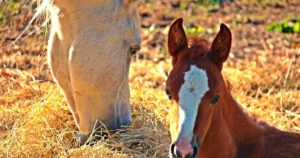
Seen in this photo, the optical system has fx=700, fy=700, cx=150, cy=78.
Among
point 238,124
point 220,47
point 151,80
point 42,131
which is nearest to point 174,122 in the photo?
point 220,47

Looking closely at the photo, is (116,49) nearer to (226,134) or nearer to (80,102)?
(80,102)

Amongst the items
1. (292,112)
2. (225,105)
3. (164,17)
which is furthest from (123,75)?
(164,17)

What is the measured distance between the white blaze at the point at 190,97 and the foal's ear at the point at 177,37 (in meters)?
0.34

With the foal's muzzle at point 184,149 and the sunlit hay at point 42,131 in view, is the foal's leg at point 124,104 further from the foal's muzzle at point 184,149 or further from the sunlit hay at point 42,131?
the foal's muzzle at point 184,149

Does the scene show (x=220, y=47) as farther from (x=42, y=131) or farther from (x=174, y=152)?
(x=42, y=131)

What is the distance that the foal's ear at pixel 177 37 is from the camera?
4199mm

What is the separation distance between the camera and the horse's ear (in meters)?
4.11

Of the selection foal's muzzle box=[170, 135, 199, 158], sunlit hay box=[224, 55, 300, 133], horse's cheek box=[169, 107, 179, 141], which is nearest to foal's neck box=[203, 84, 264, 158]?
horse's cheek box=[169, 107, 179, 141]

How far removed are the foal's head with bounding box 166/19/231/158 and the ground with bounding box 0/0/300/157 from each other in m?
1.28

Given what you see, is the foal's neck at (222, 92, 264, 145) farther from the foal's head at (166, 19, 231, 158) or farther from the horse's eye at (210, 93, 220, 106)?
the horse's eye at (210, 93, 220, 106)

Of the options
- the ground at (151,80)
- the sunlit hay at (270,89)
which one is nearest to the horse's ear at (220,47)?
the ground at (151,80)

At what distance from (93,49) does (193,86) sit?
1377 millimetres

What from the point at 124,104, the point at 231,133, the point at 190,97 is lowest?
the point at 231,133

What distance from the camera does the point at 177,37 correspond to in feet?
13.8
